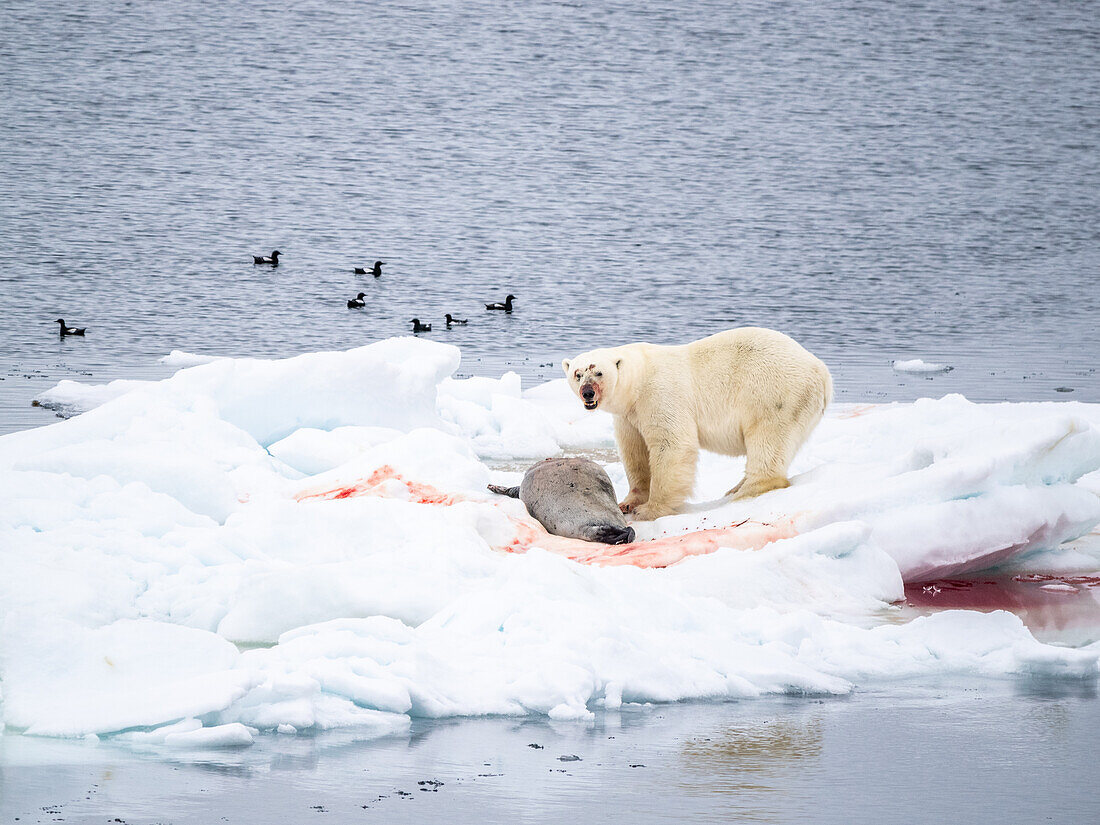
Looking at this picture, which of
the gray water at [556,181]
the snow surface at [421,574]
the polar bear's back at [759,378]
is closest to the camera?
the snow surface at [421,574]

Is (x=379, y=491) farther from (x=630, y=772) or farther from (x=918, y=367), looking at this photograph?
(x=918, y=367)

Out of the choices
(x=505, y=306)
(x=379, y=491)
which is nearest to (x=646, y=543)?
(x=379, y=491)

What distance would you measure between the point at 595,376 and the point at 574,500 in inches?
26.4

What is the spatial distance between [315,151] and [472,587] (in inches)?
1980

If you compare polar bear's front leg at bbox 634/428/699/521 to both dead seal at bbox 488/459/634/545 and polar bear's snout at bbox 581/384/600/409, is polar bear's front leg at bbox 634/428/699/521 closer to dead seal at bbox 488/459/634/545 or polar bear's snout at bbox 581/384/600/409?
dead seal at bbox 488/459/634/545

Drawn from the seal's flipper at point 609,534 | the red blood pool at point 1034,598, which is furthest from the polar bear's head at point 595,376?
the red blood pool at point 1034,598

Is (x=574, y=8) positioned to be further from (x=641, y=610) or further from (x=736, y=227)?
(x=641, y=610)

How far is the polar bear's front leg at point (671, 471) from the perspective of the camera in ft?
23.5

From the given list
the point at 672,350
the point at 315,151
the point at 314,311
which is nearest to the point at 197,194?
the point at 315,151

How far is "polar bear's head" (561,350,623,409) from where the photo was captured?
22.7 feet

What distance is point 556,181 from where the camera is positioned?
48.2m

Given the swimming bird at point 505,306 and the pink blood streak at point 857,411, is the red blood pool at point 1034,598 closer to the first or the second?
the pink blood streak at point 857,411

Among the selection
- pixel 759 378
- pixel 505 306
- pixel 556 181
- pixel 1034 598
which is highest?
pixel 759 378

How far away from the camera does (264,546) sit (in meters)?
5.86
